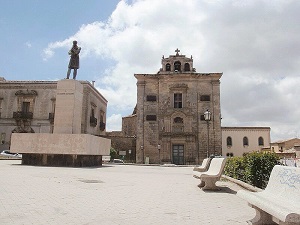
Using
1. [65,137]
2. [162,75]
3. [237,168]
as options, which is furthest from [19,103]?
[237,168]

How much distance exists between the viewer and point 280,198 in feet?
12.3

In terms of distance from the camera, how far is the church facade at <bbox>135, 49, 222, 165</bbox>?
111 ft

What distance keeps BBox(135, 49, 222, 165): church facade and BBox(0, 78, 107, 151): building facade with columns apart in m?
8.13

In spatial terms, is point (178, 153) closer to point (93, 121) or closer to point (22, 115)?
point (93, 121)

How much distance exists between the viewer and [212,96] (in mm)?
34844

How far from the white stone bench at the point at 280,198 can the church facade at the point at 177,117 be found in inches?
1162

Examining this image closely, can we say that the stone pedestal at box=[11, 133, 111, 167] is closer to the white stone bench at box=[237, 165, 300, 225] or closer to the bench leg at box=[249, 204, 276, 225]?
the white stone bench at box=[237, 165, 300, 225]

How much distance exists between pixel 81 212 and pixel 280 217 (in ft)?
10.0

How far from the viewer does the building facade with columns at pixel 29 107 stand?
37531 millimetres

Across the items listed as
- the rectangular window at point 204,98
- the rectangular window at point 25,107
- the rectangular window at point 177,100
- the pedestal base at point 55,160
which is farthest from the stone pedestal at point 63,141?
the rectangular window at point 25,107

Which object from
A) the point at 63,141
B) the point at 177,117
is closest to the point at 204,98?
the point at 177,117

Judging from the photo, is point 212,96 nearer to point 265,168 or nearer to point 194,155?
point 194,155

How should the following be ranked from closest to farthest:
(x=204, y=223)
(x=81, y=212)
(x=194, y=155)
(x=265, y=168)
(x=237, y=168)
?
1. (x=204, y=223)
2. (x=81, y=212)
3. (x=265, y=168)
4. (x=237, y=168)
5. (x=194, y=155)

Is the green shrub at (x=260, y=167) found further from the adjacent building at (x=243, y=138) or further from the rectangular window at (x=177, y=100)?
the adjacent building at (x=243, y=138)
